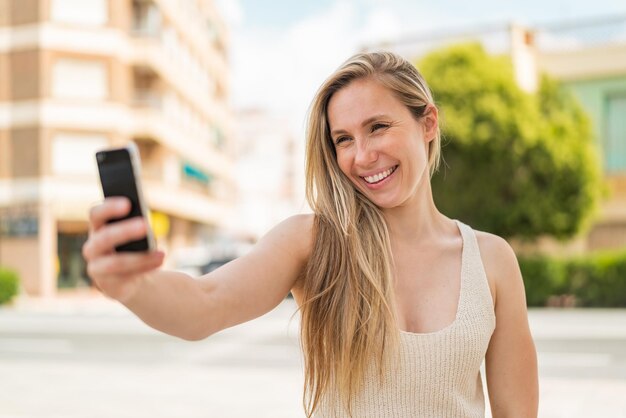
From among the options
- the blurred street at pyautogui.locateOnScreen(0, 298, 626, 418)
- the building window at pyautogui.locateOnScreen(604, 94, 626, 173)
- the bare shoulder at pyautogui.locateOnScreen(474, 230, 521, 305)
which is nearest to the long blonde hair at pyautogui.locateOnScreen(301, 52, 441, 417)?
the bare shoulder at pyautogui.locateOnScreen(474, 230, 521, 305)

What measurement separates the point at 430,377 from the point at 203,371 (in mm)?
8822

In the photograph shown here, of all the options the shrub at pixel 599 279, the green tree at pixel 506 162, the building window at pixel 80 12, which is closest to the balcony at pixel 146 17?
the building window at pixel 80 12

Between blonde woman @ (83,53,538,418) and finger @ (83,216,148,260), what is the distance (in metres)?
0.55

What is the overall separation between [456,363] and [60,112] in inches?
1218

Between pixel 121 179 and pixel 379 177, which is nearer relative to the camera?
pixel 121 179

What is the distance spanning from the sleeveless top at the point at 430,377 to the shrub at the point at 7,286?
25671mm

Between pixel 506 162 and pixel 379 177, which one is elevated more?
pixel 379 177

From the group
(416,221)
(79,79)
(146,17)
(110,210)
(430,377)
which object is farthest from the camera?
(146,17)

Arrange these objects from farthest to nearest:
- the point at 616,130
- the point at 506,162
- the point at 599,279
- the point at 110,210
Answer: the point at 616,130
the point at 506,162
the point at 599,279
the point at 110,210

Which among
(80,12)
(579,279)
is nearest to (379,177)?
(579,279)

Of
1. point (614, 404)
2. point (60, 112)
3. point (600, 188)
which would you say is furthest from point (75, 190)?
point (614, 404)

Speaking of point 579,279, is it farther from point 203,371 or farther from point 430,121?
point 430,121

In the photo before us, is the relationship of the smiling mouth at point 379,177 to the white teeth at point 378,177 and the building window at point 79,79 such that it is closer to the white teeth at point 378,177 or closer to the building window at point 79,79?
the white teeth at point 378,177

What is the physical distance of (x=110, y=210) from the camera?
1.08 meters
